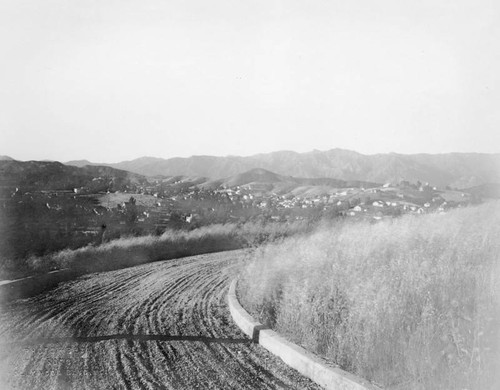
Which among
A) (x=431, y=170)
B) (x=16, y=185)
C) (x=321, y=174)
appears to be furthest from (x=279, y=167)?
(x=16, y=185)

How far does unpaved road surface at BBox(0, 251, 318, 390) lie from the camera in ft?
16.5

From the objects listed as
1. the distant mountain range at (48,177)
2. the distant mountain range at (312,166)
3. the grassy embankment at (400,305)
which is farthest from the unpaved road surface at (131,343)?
the distant mountain range at (312,166)

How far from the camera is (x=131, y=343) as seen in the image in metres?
6.33

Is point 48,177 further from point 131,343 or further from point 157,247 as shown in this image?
point 131,343

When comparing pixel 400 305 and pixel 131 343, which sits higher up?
pixel 400 305

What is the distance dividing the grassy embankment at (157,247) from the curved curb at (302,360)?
7953mm

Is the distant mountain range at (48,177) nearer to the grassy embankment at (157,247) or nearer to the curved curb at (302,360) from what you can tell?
the grassy embankment at (157,247)

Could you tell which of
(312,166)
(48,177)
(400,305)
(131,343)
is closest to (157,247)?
(131,343)

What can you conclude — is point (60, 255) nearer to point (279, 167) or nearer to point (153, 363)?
point (153, 363)

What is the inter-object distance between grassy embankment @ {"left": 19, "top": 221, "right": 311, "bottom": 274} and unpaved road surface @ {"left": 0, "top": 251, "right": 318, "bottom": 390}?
3553 mm

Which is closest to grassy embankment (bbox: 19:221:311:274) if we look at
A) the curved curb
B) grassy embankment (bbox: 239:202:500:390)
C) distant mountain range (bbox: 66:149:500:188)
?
grassy embankment (bbox: 239:202:500:390)

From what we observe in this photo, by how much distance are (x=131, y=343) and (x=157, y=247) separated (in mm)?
11837

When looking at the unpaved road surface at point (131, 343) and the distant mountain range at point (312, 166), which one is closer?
the unpaved road surface at point (131, 343)

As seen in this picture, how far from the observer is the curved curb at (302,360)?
471 centimetres
